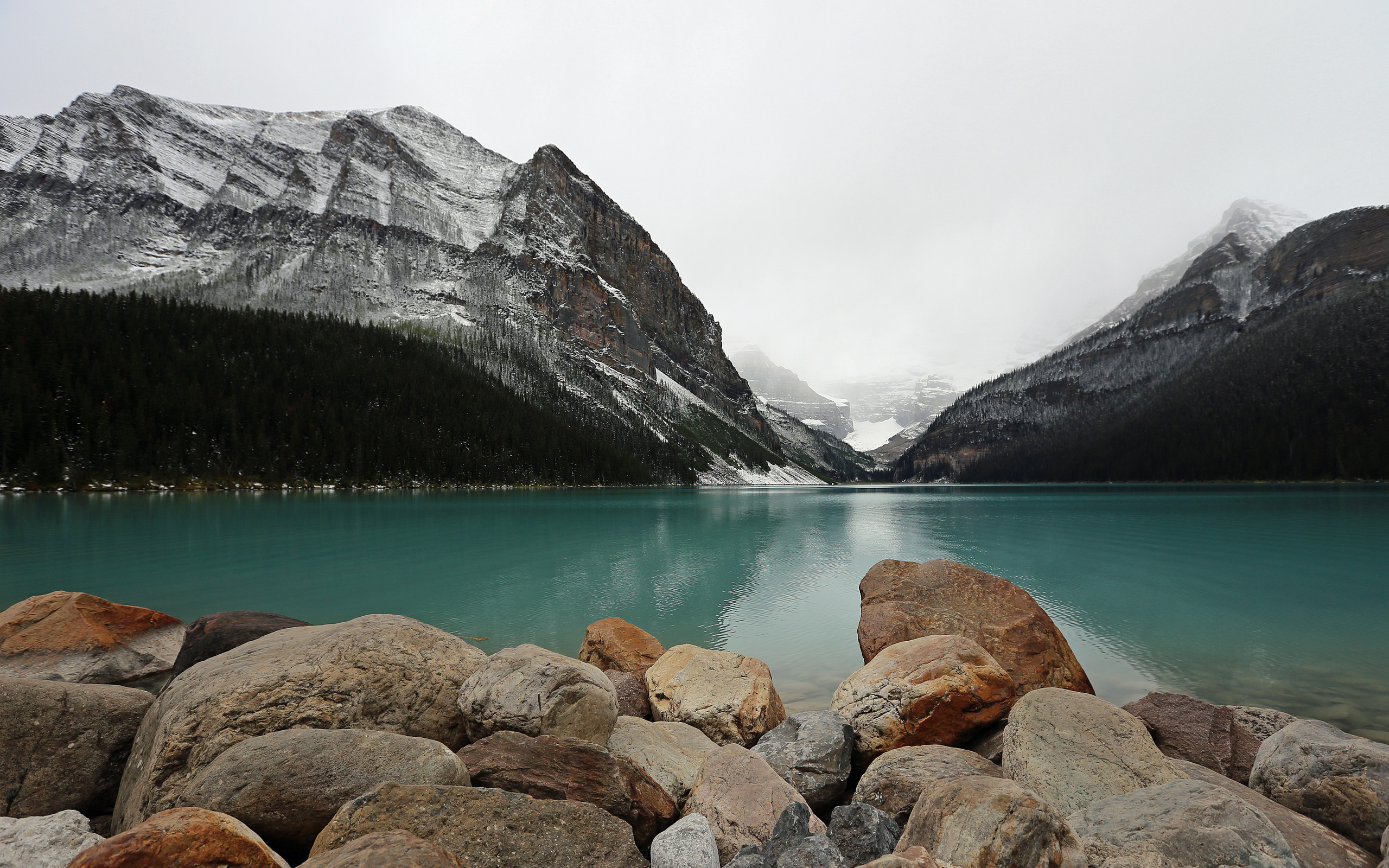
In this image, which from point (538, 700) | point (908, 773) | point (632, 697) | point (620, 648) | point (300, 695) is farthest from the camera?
point (620, 648)

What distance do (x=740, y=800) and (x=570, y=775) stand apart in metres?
1.67

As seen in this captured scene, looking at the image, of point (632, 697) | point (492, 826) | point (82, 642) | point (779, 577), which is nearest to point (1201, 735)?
point (632, 697)

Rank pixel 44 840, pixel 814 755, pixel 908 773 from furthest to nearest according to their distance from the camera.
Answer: pixel 814 755 < pixel 908 773 < pixel 44 840

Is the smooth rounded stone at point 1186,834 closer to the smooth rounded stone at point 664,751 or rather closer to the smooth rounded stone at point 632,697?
the smooth rounded stone at point 664,751

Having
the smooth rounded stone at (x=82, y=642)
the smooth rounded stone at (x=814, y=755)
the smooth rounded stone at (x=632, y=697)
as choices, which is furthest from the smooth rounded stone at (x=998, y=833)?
the smooth rounded stone at (x=82, y=642)

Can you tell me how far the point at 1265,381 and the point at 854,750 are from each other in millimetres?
179397

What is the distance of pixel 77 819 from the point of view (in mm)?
3854

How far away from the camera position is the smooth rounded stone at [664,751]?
615 cm

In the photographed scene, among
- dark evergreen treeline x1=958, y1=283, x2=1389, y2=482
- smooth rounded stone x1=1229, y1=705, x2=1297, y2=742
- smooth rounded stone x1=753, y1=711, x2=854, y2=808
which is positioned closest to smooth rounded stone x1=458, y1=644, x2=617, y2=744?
smooth rounded stone x1=753, y1=711, x2=854, y2=808

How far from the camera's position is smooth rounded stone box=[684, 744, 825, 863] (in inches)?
200

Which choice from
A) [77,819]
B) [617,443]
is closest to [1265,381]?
[617,443]

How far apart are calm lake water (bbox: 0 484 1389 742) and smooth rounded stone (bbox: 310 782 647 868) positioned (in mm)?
6781

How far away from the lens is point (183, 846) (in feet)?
9.96

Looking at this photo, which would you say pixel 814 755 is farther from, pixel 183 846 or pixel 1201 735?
pixel 183 846
